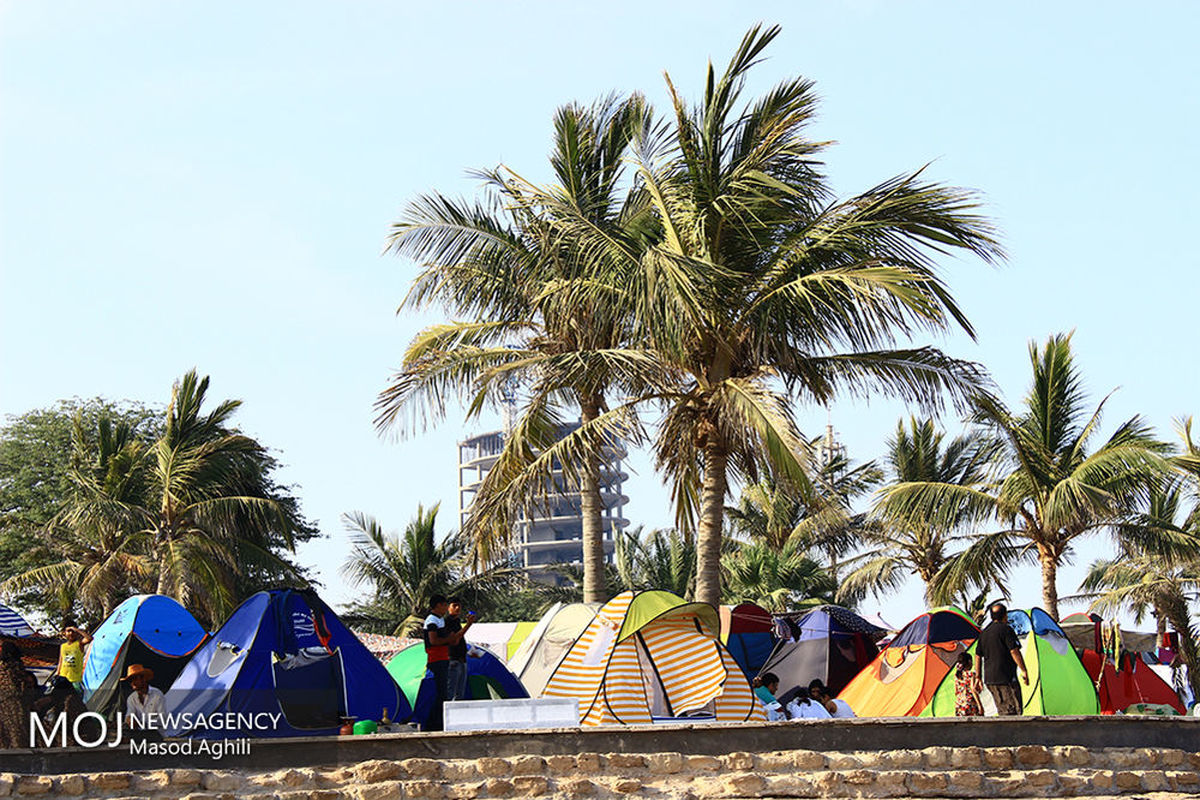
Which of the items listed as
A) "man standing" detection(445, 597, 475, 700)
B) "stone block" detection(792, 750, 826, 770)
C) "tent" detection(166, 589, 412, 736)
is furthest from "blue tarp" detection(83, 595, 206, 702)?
"stone block" detection(792, 750, 826, 770)

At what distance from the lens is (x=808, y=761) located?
32.4 feet

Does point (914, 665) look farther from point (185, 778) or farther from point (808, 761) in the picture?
point (185, 778)

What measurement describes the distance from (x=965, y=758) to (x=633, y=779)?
2.61 m

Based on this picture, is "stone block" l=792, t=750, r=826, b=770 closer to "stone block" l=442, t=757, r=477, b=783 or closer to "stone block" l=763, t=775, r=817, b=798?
"stone block" l=763, t=775, r=817, b=798

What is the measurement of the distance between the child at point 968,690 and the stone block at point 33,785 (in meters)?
9.22

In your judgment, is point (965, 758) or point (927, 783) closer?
point (927, 783)

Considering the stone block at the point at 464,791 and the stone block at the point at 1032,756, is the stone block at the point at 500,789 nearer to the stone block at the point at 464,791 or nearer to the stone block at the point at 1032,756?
the stone block at the point at 464,791

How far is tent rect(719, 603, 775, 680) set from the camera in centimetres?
1853

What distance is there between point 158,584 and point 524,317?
9.77m

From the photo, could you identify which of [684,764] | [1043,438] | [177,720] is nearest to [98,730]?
[177,720]

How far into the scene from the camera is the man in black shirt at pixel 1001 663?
1262 centimetres

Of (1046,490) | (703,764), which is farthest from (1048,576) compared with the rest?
(703,764)

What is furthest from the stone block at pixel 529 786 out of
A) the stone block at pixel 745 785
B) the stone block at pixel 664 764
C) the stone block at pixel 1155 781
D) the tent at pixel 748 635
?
the tent at pixel 748 635

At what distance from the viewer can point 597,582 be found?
1842 centimetres
